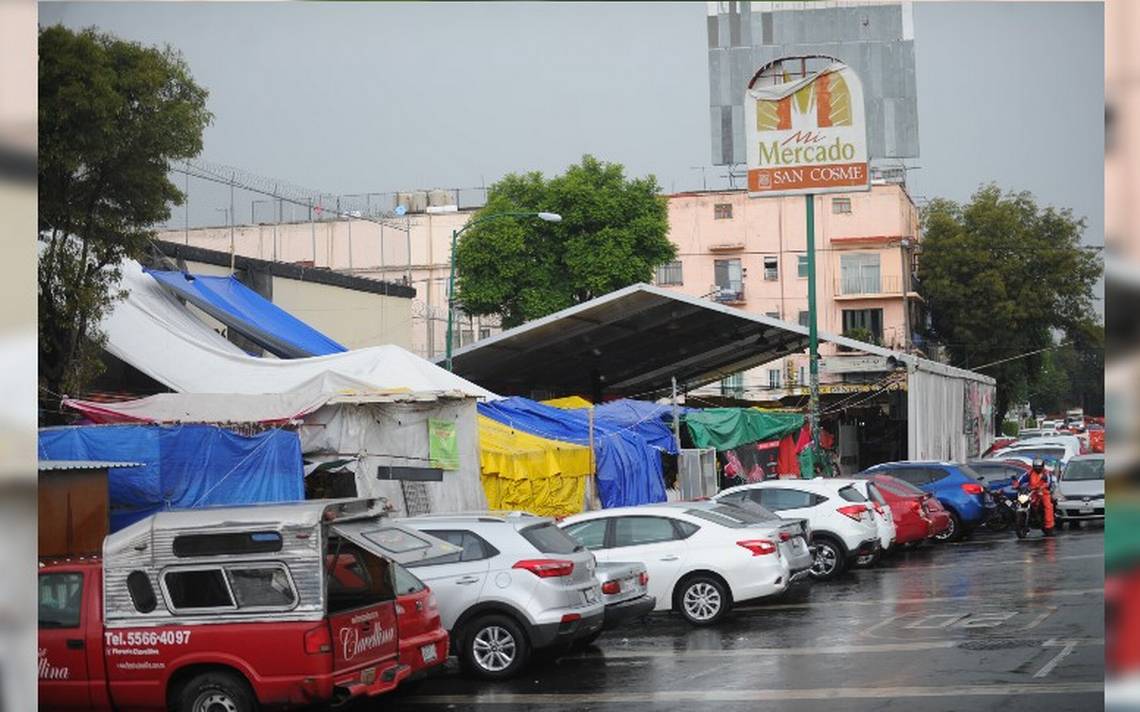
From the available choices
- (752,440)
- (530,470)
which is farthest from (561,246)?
(530,470)

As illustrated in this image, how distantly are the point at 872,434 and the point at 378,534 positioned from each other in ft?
133

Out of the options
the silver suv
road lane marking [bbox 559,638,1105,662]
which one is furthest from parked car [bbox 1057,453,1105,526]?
the silver suv

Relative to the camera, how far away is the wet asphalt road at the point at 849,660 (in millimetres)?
12547

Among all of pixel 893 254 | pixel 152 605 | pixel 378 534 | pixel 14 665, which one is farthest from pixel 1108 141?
pixel 893 254

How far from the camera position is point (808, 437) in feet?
125

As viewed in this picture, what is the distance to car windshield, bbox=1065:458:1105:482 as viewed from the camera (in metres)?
30.8

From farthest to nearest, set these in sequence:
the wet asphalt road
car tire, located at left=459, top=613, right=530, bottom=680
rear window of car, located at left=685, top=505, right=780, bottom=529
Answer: rear window of car, located at left=685, top=505, right=780, bottom=529, car tire, located at left=459, top=613, right=530, bottom=680, the wet asphalt road

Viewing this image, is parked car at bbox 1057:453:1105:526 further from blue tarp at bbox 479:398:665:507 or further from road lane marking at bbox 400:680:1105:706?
road lane marking at bbox 400:680:1105:706

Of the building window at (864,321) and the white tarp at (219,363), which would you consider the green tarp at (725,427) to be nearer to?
the white tarp at (219,363)

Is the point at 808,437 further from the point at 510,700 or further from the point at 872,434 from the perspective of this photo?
the point at 510,700

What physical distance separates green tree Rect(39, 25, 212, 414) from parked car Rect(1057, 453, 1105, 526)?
20.3 meters

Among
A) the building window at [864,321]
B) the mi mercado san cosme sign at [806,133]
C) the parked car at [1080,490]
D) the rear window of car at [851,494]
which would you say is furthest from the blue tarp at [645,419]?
the building window at [864,321]

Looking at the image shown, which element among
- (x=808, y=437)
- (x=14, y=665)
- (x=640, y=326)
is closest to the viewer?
(x=14, y=665)

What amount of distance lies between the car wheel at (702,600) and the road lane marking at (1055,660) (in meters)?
4.54
